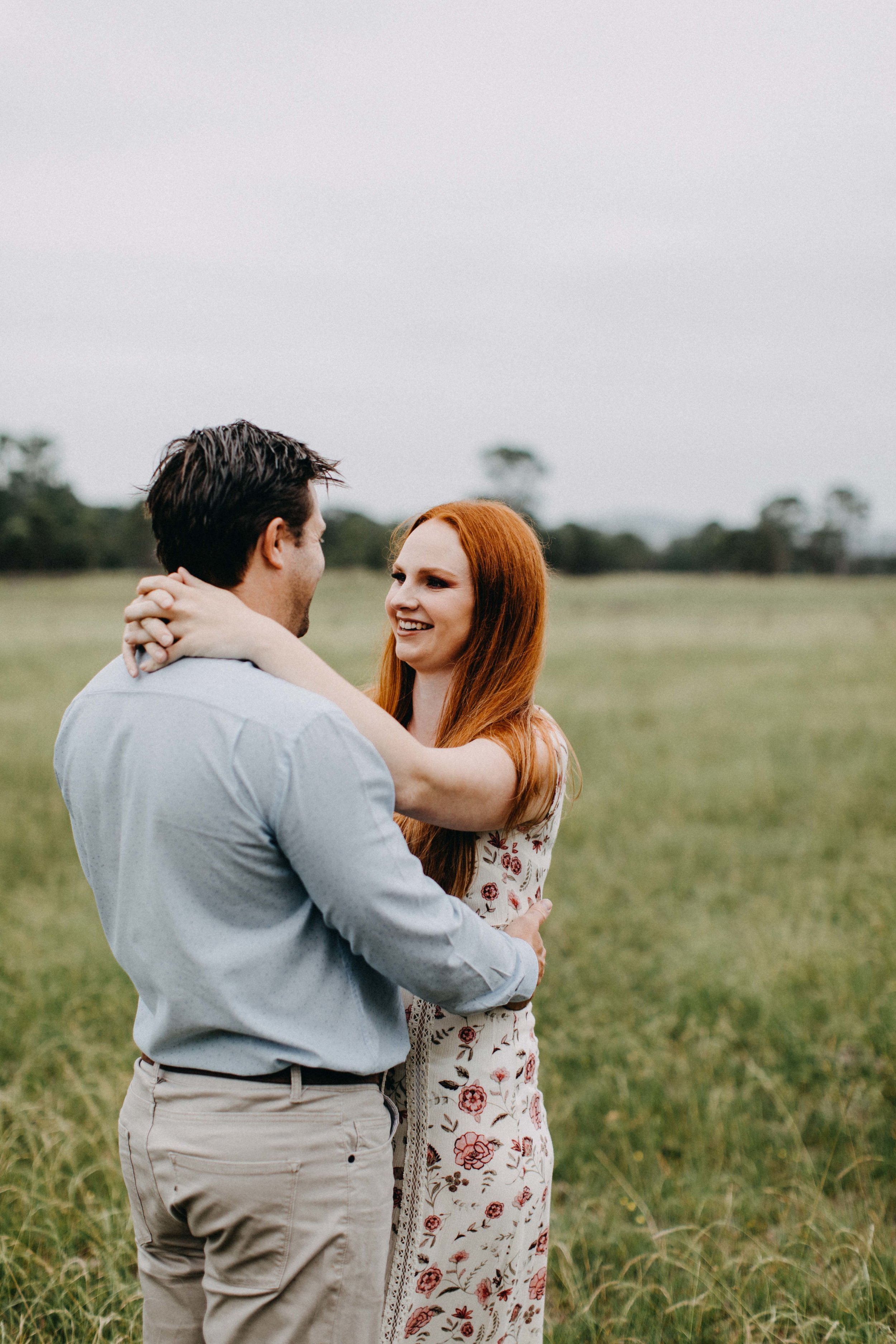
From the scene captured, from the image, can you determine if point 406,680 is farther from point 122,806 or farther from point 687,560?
point 687,560

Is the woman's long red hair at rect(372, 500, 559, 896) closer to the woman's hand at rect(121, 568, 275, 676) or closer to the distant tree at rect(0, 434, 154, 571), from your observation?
the woman's hand at rect(121, 568, 275, 676)

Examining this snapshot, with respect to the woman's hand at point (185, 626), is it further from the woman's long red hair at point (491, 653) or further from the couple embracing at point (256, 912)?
the woman's long red hair at point (491, 653)

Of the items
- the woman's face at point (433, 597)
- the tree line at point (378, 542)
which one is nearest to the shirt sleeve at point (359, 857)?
the woman's face at point (433, 597)

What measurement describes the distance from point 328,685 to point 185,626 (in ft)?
0.98

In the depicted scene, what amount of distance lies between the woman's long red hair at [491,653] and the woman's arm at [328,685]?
10cm

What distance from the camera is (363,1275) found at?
175cm

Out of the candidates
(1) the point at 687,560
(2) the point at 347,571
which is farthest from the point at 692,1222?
(1) the point at 687,560

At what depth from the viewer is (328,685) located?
1851 mm

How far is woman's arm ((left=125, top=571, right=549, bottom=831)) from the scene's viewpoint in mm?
1689

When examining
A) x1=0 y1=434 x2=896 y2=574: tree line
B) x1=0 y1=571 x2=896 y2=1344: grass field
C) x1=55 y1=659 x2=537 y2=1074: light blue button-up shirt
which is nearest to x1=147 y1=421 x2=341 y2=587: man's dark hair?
x1=55 y1=659 x2=537 y2=1074: light blue button-up shirt

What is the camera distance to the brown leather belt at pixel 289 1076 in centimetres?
172

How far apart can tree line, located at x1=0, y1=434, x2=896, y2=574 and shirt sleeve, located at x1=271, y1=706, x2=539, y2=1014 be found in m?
37.0

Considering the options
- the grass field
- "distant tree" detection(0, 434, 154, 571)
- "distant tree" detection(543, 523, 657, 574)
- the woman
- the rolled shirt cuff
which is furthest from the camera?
"distant tree" detection(543, 523, 657, 574)

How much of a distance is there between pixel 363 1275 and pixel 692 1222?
2.30 meters
